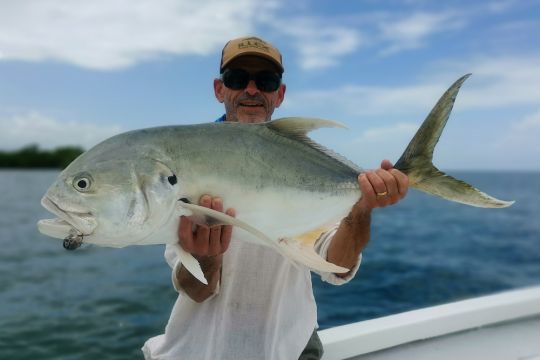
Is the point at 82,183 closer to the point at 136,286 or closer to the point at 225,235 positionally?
the point at 225,235

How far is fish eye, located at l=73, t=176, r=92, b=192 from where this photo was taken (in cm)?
169

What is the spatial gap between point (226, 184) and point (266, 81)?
3.24 ft

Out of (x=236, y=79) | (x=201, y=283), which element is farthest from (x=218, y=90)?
(x=201, y=283)

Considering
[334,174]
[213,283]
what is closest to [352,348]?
[213,283]

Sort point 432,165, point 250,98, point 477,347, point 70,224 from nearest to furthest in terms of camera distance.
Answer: point 70,224, point 432,165, point 250,98, point 477,347

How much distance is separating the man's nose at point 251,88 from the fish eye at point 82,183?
114 cm

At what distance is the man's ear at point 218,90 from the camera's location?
110 inches

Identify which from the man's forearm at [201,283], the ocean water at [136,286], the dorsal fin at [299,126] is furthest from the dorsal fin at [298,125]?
the ocean water at [136,286]

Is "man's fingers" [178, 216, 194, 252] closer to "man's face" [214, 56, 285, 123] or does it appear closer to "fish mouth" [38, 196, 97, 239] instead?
"fish mouth" [38, 196, 97, 239]

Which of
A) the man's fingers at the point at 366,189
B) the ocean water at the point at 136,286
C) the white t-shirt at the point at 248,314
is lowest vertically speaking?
the ocean water at the point at 136,286

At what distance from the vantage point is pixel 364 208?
2.20m

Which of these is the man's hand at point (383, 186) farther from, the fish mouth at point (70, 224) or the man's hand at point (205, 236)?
the fish mouth at point (70, 224)

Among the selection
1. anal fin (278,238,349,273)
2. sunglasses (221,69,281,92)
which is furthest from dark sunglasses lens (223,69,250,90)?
anal fin (278,238,349,273)

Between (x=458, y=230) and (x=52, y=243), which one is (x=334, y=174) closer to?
(x=52, y=243)
